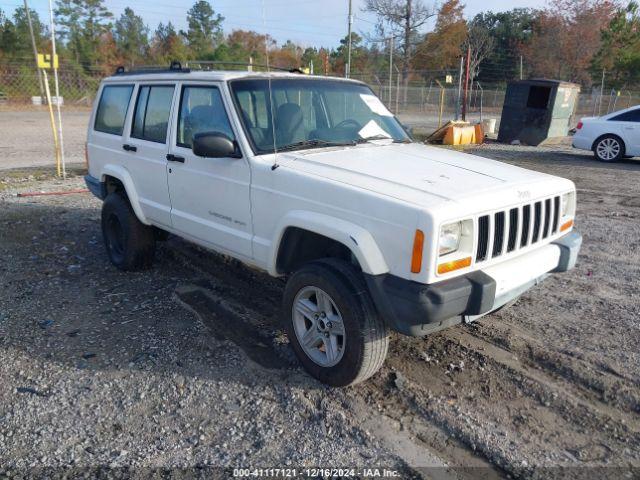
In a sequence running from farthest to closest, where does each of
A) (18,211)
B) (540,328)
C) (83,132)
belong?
(83,132), (18,211), (540,328)

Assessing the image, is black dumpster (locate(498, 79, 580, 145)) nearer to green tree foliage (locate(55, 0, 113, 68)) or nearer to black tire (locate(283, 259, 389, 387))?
black tire (locate(283, 259, 389, 387))

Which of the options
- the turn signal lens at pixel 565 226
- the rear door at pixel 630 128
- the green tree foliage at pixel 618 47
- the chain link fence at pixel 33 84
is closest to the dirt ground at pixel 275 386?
the turn signal lens at pixel 565 226

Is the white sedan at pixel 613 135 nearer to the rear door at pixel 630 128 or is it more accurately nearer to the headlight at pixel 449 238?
the rear door at pixel 630 128

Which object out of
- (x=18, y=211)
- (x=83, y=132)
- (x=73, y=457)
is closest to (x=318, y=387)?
(x=73, y=457)

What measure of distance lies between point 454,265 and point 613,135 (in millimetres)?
12745

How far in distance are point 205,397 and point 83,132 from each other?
20093 mm

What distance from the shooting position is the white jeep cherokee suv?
306 cm

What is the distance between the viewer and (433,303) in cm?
293

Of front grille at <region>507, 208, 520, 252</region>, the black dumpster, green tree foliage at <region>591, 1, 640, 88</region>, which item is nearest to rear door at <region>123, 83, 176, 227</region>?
front grille at <region>507, 208, 520, 252</region>

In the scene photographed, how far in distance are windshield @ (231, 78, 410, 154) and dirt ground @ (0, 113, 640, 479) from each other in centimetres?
155

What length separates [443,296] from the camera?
9.66 feet

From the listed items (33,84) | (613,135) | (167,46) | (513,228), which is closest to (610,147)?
(613,135)

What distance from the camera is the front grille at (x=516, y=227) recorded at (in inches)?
126

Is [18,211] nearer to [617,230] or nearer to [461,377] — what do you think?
[461,377]
